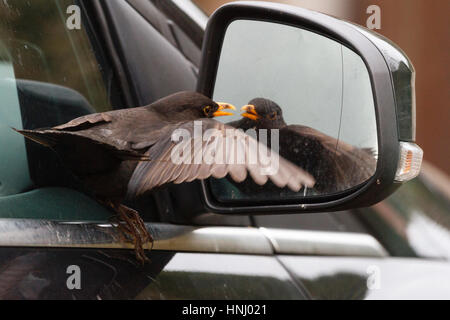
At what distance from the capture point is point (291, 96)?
1.96 m

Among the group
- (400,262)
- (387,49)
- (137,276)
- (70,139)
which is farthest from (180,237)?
(400,262)

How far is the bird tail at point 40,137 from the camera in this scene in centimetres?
162

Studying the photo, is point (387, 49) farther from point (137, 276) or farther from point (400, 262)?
point (400, 262)

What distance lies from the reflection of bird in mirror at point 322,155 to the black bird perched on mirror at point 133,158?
0.03m

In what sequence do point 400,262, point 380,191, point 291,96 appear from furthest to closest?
point 400,262, point 291,96, point 380,191

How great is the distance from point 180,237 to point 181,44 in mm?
630

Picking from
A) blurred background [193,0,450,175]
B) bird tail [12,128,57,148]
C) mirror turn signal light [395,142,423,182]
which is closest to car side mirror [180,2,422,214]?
mirror turn signal light [395,142,423,182]

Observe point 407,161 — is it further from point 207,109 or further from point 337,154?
point 207,109

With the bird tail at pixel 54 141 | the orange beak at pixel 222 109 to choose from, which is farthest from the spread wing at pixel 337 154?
the bird tail at pixel 54 141

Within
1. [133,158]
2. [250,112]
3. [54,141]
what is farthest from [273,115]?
[54,141]

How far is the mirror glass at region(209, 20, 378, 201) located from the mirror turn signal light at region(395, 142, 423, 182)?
7cm

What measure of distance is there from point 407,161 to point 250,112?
48 cm

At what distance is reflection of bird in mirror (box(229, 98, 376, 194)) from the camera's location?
184 centimetres

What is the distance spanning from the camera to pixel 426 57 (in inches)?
361
